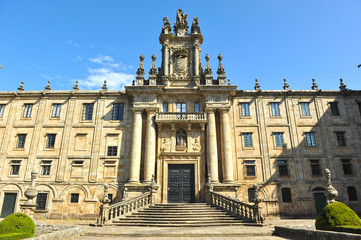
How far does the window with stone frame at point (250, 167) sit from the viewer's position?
26047mm

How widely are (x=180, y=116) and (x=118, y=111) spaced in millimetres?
7822

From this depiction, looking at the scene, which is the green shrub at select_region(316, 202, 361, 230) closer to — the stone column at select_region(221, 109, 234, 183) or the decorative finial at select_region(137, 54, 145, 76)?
the stone column at select_region(221, 109, 234, 183)

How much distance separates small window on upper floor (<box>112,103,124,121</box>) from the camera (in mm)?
28094

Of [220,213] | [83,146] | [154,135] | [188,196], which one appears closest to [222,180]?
[188,196]

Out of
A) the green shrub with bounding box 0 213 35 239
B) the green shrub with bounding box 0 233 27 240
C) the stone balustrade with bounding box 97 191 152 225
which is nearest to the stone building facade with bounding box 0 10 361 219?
the stone balustrade with bounding box 97 191 152 225

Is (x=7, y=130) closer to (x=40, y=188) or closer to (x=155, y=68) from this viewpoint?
(x=40, y=188)

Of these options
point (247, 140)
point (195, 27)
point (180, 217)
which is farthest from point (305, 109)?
point (180, 217)

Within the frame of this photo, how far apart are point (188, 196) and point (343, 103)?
71.6 feet

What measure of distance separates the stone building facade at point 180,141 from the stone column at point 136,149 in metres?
0.11

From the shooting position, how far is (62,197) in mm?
25297

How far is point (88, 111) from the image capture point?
28.7 m

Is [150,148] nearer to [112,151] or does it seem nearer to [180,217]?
[112,151]

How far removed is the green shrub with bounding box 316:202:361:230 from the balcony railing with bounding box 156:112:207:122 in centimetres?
1573

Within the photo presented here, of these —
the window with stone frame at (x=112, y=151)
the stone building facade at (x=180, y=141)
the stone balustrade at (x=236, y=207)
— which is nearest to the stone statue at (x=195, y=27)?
the stone building facade at (x=180, y=141)
